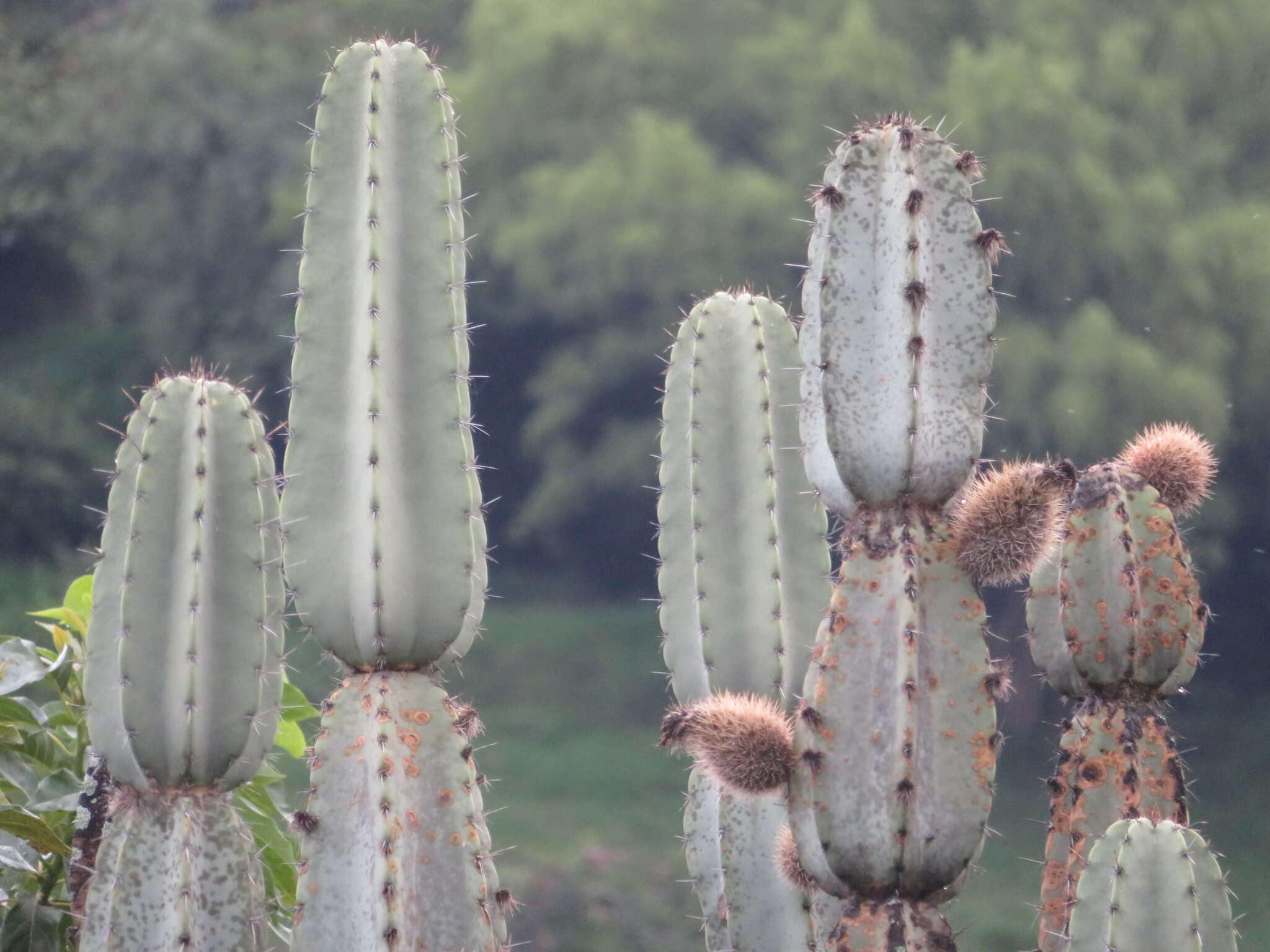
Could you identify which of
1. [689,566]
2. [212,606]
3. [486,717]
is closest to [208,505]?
[212,606]

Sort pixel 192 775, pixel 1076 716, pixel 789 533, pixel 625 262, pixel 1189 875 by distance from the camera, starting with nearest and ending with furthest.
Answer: pixel 1189 875 → pixel 192 775 → pixel 1076 716 → pixel 789 533 → pixel 625 262

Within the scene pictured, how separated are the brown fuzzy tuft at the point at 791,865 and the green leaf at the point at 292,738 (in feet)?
3.08

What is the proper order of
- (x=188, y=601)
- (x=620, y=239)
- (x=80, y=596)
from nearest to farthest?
(x=188, y=601) < (x=80, y=596) < (x=620, y=239)

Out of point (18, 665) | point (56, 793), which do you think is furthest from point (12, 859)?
point (18, 665)

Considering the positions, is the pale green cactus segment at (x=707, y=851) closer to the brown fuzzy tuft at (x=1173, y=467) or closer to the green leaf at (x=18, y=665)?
the brown fuzzy tuft at (x=1173, y=467)

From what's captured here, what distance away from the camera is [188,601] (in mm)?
2299

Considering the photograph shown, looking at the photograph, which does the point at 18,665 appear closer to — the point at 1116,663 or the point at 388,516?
the point at 388,516

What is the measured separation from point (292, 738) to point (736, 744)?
1.09 meters

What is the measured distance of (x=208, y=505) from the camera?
2367mm

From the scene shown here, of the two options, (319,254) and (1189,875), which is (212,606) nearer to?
(319,254)

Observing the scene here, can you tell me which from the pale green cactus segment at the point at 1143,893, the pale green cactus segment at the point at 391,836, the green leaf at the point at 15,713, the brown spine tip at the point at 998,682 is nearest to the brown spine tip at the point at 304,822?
the pale green cactus segment at the point at 391,836

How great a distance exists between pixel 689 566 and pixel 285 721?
86 cm

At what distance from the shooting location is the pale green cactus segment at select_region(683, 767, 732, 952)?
2.89m

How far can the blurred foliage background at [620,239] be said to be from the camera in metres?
13.9
